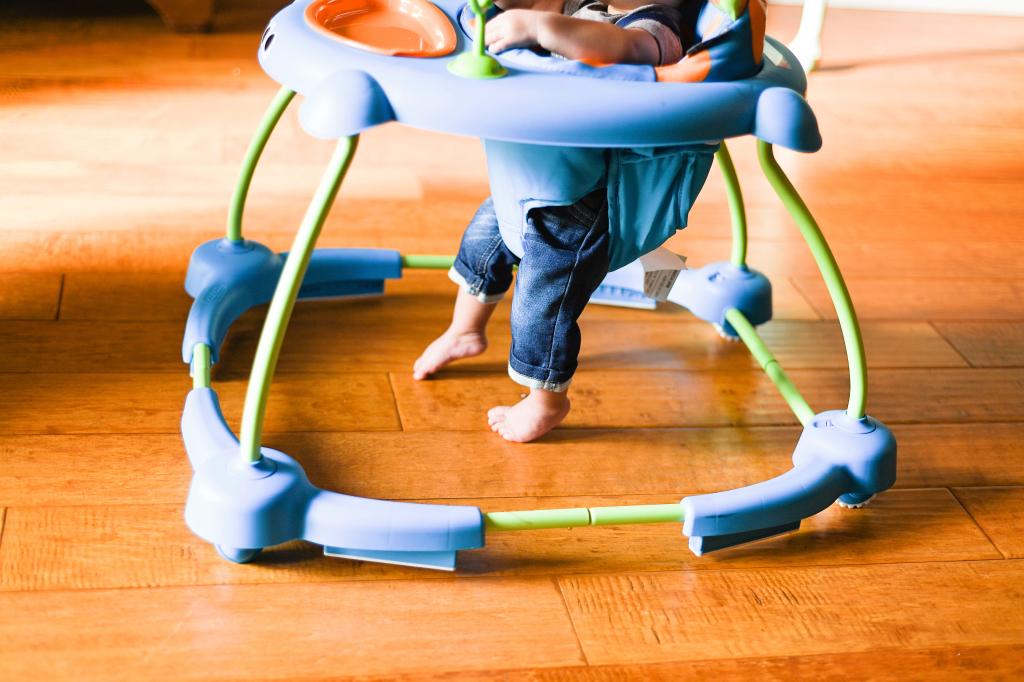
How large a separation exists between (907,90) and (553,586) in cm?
156

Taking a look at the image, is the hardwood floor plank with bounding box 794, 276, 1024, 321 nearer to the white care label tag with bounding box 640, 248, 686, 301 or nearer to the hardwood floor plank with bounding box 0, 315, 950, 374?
the hardwood floor plank with bounding box 0, 315, 950, 374

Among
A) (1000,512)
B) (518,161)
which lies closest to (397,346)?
(518,161)

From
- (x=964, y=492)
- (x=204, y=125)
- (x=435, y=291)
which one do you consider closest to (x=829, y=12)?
(x=204, y=125)

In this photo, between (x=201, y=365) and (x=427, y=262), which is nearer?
(x=201, y=365)

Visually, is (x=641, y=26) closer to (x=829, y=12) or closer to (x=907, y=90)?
→ (x=907, y=90)

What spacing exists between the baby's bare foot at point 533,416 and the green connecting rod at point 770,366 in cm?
19

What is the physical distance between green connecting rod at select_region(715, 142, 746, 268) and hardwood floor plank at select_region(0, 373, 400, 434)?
14.6 inches

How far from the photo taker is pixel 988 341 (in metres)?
1.20

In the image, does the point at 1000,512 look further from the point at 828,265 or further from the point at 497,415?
the point at 497,415

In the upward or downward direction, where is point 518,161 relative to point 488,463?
upward

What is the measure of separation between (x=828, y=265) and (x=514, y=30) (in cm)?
28

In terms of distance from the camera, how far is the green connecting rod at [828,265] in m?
0.78

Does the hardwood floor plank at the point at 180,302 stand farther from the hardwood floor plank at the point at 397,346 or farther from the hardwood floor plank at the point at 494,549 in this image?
the hardwood floor plank at the point at 494,549

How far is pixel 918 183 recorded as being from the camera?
1.65 meters
